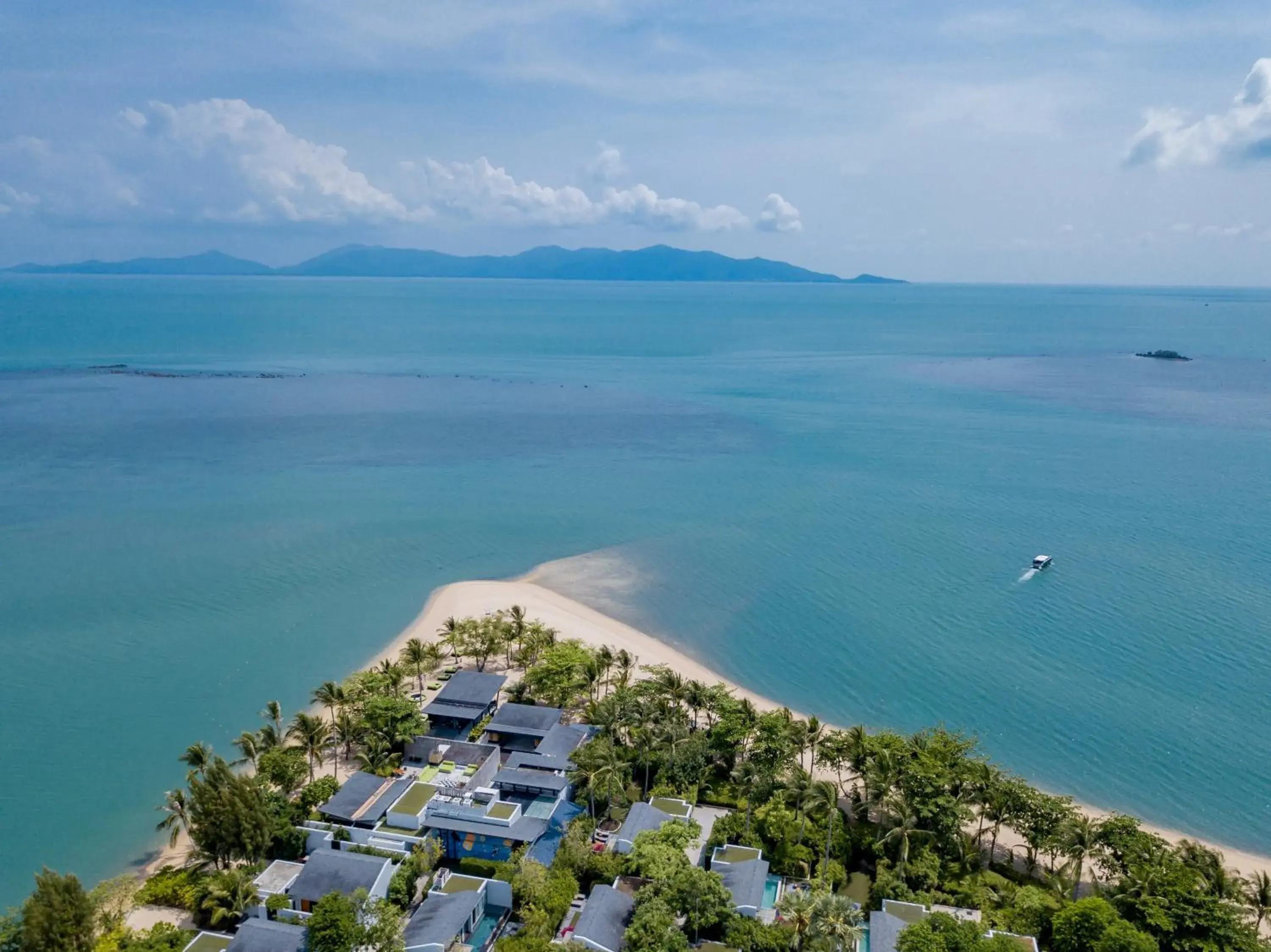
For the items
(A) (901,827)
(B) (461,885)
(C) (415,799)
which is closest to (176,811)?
(C) (415,799)

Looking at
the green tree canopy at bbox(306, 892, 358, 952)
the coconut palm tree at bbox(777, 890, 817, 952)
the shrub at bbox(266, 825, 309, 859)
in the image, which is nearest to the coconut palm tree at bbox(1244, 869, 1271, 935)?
Answer: the coconut palm tree at bbox(777, 890, 817, 952)

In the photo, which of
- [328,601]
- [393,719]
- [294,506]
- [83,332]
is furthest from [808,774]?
[83,332]

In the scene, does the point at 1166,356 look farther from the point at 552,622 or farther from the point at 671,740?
the point at 671,740

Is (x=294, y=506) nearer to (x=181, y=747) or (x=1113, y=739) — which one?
(x=181, y=747)

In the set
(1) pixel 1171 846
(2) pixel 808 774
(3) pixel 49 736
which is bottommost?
(3) pixel 49 736

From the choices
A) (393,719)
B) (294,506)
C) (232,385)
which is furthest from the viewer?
(232,385)

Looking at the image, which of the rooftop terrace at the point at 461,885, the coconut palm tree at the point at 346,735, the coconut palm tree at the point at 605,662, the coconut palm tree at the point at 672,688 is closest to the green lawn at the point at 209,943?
the rooftop terrace at the point at 461,885
